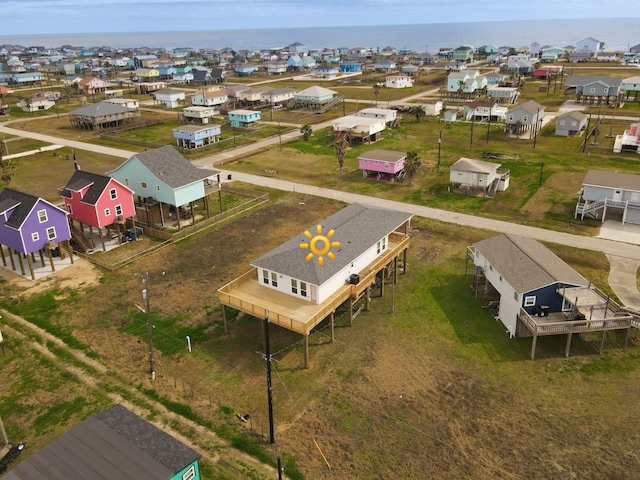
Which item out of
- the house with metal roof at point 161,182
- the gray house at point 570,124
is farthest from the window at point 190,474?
the gray house at point 570,124

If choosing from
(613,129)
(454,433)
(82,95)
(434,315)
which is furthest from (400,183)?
(82,95)

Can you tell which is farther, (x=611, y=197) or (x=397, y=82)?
(x=397, y=82)

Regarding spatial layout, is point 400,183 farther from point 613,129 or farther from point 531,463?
point 613,129

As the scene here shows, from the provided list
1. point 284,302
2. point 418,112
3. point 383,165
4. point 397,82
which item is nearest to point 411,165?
point 383,165

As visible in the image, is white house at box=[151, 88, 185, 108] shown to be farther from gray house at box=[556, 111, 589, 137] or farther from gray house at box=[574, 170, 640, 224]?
gray house at box=[574, 170, 640, 224]

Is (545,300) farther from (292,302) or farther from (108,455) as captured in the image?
(108,455)

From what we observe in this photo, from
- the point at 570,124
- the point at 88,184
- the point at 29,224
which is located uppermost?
the point at 88,184

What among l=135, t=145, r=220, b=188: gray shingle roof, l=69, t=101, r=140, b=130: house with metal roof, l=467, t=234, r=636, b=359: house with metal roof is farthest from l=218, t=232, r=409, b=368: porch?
l=69, t=101, r=140, b=130: house with metal roof
